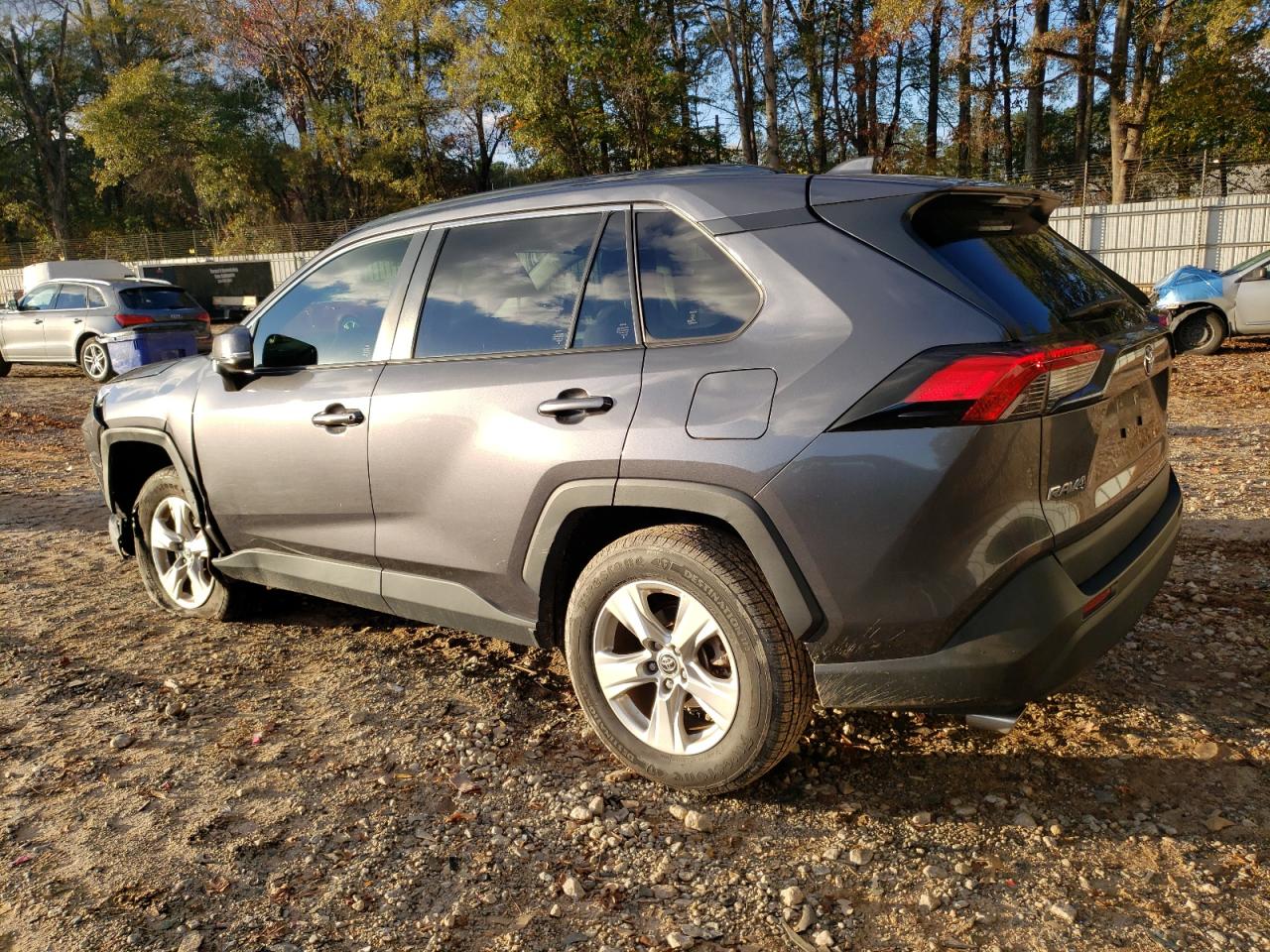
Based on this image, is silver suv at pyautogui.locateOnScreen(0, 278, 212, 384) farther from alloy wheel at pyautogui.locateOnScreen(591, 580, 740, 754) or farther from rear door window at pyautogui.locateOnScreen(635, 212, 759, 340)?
alloy wheel at pyautogui.locateOnScreen(591, 580, 740, 754)

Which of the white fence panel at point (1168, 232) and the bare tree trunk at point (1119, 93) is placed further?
the bare tree trunk at point (1119, 93)

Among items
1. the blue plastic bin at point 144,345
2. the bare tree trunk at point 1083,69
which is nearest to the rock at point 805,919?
the blue plastic bin at point 144,345

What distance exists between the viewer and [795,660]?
255 cm

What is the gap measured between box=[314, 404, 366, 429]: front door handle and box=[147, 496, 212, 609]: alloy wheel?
1.15m

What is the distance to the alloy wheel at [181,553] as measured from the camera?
4297mm

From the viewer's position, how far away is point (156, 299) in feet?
47.8

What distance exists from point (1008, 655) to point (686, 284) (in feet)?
4.48

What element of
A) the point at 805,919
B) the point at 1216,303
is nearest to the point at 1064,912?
the point at 805,919

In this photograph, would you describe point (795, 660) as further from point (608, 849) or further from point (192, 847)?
point (192, 847)

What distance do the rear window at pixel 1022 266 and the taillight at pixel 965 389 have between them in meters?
0.13

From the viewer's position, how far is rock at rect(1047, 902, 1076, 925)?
2.27m

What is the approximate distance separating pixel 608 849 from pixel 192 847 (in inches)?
46.9

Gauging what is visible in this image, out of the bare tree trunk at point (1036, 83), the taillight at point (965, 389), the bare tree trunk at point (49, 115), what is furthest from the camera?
the bare tree trunk at point (49, 115)

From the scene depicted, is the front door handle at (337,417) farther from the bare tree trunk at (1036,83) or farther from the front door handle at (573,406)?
the bare tree trunk at (1036,83)
